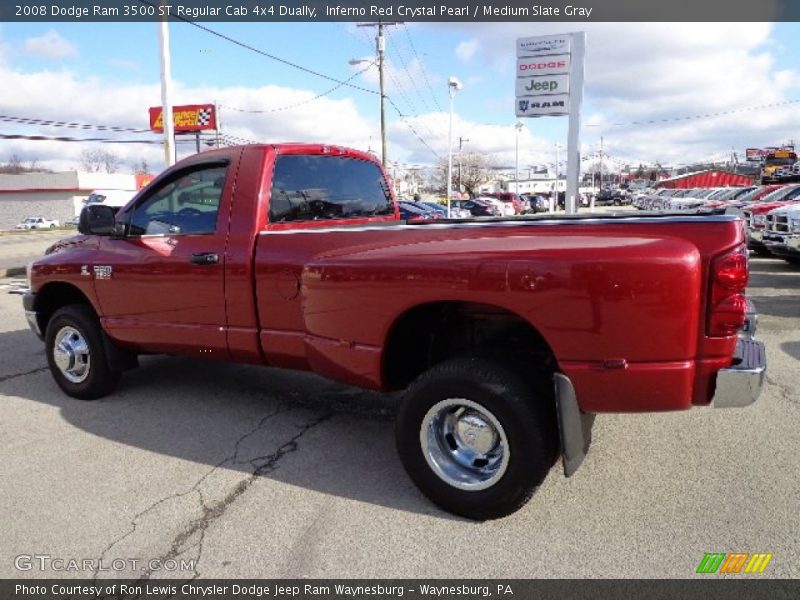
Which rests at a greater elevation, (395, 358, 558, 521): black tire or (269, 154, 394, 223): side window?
(269, 154, 394, 223): side window

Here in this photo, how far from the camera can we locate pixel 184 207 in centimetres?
418

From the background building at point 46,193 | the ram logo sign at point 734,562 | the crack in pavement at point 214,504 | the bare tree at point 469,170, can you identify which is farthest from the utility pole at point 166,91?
the bare tree at point 469,170

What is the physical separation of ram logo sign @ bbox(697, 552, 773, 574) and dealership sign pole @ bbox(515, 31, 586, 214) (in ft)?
33.8

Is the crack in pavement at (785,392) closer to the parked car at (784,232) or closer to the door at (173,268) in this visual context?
the door at (173,268)

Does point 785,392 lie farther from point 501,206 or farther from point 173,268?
point 501,206

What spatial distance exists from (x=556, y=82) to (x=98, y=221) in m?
11.5

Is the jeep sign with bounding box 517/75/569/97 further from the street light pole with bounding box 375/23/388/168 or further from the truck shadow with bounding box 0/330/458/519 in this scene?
the street light pole with bounding box 375/23/388/168

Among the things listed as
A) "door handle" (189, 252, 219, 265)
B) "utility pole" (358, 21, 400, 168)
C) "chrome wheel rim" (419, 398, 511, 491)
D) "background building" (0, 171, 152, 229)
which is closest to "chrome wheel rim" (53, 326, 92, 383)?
"door handle" (189, 252, 219, 265)

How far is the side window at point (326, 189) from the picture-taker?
399 centimetres

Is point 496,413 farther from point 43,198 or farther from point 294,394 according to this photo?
point 43,198

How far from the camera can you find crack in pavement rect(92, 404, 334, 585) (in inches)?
108

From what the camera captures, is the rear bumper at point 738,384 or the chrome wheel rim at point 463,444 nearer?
the rear bumper at point 738,384

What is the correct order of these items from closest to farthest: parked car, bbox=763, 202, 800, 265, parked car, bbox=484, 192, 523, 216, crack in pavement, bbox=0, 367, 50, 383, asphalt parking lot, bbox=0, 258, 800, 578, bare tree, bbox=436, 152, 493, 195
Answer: asphalt parking lot, bbox=0, 258, 800, 578, crack in pavement, bbox=0, 367, 50, 383, parked car, bbox=763, 202, 800, 265, parked car, bbox=484, 192, 523, 216, bare tree, bbox=436, 152, 493, 195

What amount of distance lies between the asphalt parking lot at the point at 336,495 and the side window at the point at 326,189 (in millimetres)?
1505
